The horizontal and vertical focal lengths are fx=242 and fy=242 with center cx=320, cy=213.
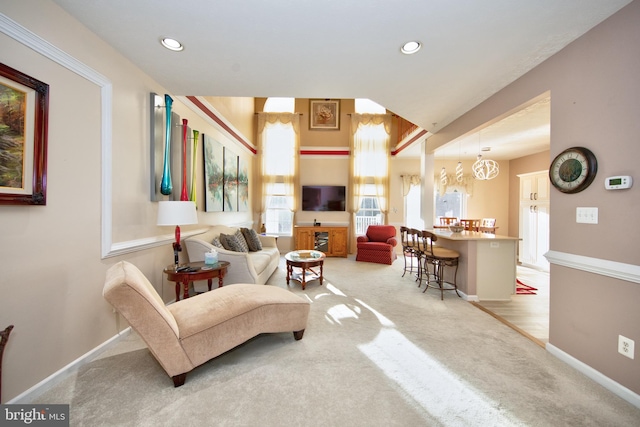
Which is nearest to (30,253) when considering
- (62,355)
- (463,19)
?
(62,355)

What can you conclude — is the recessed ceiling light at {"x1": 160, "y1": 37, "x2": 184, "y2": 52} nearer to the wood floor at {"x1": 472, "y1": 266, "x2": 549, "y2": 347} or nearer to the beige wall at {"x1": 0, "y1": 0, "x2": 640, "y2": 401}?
the beige wall at {"x1": 0, "y1": 0, "x2": 640, "y2": 401}

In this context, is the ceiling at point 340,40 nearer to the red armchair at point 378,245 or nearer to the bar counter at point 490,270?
the bar counter at point 490,270

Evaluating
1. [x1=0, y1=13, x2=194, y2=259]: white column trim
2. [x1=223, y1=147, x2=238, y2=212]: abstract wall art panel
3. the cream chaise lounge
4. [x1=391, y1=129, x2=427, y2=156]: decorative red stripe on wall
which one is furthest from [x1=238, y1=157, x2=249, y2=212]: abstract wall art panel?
[x1=391, y1=129, x2=427, y2=156]: decorative red stripe on wall

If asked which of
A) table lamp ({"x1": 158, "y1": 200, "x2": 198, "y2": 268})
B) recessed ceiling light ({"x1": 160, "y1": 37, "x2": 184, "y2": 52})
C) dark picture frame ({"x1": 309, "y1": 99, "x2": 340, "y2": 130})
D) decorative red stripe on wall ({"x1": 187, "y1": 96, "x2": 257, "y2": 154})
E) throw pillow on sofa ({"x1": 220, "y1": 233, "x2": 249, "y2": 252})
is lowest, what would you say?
throw pillow on sofa ({"x1": 220, "y1": 233, "x2": 249, "y2": 252})

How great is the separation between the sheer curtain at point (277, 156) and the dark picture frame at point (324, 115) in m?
0.53

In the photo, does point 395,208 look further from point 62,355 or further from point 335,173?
point 62,355

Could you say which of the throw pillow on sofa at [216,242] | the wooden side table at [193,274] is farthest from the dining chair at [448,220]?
the wooden side table at [193,274]

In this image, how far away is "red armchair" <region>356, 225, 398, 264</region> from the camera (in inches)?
221

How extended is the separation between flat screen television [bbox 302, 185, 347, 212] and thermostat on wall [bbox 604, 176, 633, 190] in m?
5.25

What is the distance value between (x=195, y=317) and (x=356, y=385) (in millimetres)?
1264

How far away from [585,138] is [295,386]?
2877 millimetres

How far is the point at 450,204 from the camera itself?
284 inches

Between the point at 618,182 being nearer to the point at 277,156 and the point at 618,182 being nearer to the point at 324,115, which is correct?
the point at 277,156

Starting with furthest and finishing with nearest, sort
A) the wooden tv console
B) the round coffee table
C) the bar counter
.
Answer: the wooden tv console
the round coffee table
the bar counter
